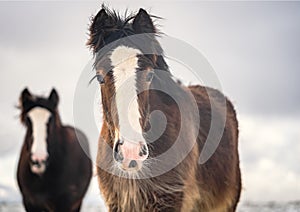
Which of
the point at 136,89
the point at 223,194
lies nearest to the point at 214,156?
the point at 223,194

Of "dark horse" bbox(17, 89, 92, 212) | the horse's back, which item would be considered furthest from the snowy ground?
the horse's back

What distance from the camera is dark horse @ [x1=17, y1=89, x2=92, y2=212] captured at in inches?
341

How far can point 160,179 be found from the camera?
485cm

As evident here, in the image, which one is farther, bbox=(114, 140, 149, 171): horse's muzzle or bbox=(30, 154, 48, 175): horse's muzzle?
bbox=(30, 154, 48, 175): horse's muzzle

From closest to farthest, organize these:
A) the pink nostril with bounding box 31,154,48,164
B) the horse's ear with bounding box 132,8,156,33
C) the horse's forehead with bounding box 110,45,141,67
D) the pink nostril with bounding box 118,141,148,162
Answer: the pink nostril with bounding box 118,141,148,162 < the horse's forehead with bounding box 110,45,141,67 < the horse's ear with bounding box 132,8,156,33 < the pink nostril with bounding box 31,154,48,164

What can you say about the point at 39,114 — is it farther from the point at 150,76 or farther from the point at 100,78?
the point at 150,76

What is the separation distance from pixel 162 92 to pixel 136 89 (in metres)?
0.58

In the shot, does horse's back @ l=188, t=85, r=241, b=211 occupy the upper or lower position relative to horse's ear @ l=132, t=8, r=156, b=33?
lower

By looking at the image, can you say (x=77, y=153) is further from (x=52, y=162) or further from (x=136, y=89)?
(x=136, y=89)

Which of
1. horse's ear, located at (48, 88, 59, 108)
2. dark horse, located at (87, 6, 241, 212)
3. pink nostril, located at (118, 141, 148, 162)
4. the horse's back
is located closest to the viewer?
pink nostril, located at (118, 141, 148, 162)

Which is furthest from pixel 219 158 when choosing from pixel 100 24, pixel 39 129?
pixel 39 129

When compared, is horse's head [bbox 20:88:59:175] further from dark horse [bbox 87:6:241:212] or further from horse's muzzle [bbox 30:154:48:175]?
dark horse [bbox 87:6:241:212]

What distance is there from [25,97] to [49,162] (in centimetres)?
124

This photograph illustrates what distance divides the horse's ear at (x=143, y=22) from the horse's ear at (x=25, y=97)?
183 inches
